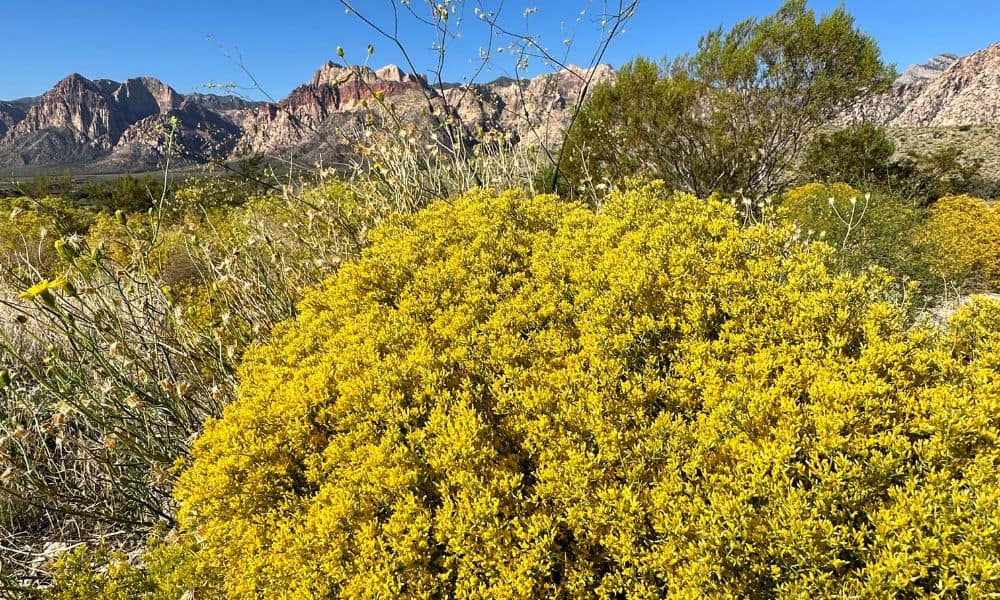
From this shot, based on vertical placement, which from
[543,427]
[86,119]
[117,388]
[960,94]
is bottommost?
[117,388]

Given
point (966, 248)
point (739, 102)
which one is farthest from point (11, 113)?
point (966, 248)

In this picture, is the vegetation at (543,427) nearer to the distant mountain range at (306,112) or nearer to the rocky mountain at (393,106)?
Result: the rocky mountain at (393,106)

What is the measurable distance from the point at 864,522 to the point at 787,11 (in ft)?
55.2

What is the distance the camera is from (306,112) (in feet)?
17.4

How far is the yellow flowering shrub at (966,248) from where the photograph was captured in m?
9.20

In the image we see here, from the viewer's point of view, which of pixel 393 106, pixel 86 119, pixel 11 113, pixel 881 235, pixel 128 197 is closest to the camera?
pixel 393 106

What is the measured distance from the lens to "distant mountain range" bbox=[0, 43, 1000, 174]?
16.1 ft

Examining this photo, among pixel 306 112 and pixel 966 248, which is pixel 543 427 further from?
pixel 966 248

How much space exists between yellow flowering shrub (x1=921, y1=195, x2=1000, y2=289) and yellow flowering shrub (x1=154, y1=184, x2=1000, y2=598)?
8.68m

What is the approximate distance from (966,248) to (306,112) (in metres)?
12.1

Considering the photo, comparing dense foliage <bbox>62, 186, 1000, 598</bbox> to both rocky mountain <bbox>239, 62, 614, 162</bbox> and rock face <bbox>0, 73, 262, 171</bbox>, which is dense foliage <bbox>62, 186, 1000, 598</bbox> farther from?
rock face <bbox>0, 73, 262, 171</bbox>

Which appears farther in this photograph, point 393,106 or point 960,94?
point 960,94

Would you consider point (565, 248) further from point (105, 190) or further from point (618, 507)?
point (105, 190)

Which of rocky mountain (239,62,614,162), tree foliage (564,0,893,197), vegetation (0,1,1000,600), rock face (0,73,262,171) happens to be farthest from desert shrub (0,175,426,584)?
rock face (0,73,262,171)
